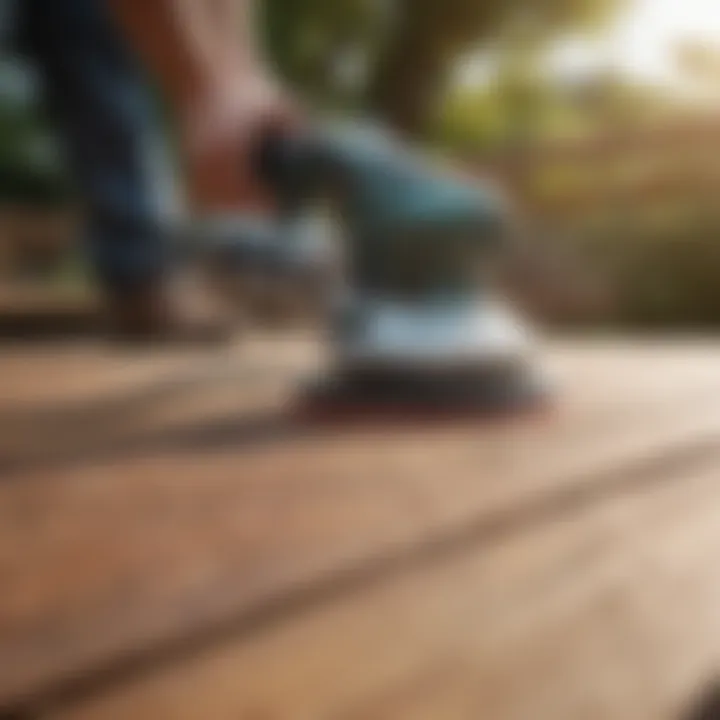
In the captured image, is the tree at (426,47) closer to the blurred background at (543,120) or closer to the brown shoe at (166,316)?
the blurred background at (543,120)

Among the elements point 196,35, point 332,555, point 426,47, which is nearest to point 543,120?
point 426,47

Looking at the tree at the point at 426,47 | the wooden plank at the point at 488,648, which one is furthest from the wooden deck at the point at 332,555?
the tree at the point at 426,47

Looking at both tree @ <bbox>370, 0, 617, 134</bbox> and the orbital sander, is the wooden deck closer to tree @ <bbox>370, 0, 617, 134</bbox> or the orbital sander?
the orbital sander

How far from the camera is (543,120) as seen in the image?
753 millimetres

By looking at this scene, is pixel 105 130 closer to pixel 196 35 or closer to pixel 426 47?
pixel 196 35

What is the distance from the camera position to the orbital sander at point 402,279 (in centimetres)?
72

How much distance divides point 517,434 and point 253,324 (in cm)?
18

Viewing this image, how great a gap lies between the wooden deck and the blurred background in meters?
0.06

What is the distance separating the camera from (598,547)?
50cm

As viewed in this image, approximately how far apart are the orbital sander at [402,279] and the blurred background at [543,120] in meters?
0.02

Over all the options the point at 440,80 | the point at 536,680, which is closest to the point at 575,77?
the point at 440,80

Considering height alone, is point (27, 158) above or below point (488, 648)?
above

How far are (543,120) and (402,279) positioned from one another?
123 mm

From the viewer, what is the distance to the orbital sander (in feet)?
2.37
